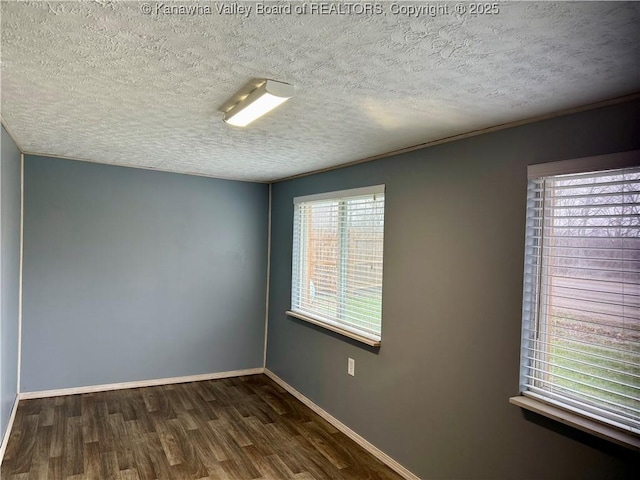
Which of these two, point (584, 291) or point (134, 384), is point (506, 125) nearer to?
point (584, 291)

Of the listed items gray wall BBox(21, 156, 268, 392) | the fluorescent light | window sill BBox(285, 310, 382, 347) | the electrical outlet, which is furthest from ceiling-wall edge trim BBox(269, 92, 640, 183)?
gray wall BBox(21, 156, 268, 392)

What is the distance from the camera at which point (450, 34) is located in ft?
4.20

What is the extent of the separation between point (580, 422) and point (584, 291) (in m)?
0.56

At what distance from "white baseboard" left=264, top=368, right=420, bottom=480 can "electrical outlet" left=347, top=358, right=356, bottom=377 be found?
1.42ft

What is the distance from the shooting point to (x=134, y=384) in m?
4.16

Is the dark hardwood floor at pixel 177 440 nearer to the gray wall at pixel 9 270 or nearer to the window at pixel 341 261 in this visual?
the gray wall at pixel 9 270

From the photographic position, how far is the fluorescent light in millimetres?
1738

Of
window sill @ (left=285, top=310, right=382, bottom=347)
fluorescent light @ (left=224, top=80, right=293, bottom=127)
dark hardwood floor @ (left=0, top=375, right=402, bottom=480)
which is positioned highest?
fluorescent light @ (left=224, top=80, right=293, bottom=127)

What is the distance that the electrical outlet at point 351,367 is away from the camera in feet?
10.9

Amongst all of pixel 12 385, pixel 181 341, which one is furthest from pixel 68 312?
pixel 181 341

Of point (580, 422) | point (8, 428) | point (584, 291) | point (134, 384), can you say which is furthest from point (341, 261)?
point (8, 428)

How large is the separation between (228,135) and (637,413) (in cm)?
249

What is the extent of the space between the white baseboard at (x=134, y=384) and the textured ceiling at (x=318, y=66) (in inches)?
96.9

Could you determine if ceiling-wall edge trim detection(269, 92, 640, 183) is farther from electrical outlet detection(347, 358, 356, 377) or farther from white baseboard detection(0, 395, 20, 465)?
white baseboard detection(0, 395, 20, 465)
